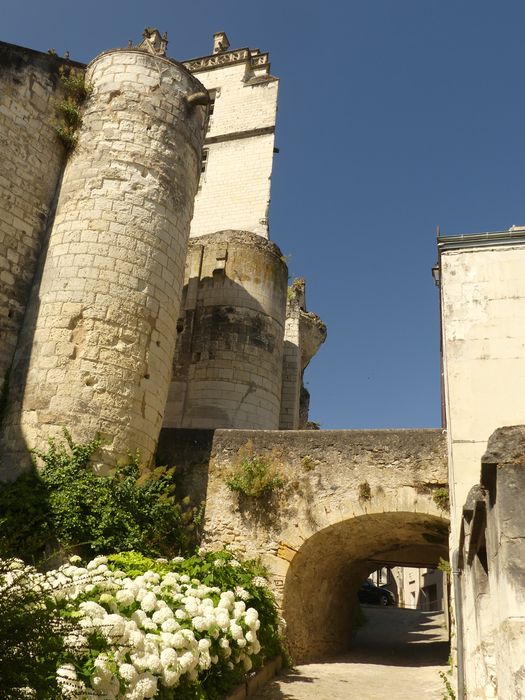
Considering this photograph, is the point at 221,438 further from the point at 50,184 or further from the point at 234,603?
the point at 50,184

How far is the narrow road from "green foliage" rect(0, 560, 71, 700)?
147 inches

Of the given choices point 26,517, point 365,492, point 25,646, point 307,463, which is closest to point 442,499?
point 365,492

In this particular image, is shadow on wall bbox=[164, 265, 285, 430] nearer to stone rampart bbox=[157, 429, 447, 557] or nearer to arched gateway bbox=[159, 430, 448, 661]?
arched gateway bbox=[159, 430, 448, 661]

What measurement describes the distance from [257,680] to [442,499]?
2.84m

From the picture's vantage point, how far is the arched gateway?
759 centimetres

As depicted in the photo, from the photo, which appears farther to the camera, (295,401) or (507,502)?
(295,401)

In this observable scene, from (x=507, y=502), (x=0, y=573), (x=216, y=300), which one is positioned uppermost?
(x=216, y=300)

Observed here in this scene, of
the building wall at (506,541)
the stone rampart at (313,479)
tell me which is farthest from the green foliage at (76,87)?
the building wall at (506,541)

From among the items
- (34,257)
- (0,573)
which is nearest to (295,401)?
(34,257)

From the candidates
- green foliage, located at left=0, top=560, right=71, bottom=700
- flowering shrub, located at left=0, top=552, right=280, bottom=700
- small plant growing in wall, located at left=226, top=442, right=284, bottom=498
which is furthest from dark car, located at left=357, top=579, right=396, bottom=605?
green foliage, located at left=0, top=560, right=71, bottom=700

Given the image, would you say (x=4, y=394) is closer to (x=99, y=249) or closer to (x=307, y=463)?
(x=99, y=249)

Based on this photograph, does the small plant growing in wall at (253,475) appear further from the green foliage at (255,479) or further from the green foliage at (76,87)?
the green foliage at (76,87)

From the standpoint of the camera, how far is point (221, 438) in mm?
8586

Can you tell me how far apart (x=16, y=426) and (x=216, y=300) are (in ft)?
19.3
